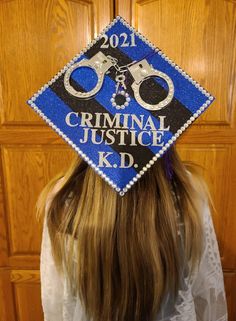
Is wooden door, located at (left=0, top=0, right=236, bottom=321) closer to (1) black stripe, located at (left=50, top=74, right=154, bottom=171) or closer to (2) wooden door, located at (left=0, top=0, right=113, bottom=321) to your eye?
(2) wooden door, located at (left=0, top=0, right=113, bottom=321)

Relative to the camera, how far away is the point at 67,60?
3.69 ft

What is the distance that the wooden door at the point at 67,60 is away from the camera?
1.07 meters

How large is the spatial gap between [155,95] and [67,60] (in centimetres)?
62

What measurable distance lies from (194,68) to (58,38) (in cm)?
52

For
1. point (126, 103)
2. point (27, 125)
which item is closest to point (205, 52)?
point (126, 103)

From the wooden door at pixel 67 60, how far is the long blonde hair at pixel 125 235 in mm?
510

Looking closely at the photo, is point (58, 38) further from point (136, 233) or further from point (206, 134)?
point (136, 233)

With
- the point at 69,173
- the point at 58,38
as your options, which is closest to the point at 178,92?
the point at 69,173

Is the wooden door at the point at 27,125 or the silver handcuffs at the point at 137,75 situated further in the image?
the wooden door at the point at 27,125

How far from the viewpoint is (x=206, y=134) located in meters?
1.17

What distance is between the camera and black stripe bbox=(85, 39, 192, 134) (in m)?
0.63

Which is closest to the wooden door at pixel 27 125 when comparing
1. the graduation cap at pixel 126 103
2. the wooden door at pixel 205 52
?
the wooden door at pixel 205 52

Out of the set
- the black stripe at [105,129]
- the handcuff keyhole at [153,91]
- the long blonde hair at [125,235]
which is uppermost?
the handcuff keyhole at [153,91]

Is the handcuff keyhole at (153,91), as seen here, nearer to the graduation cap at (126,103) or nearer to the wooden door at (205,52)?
the graduation cap at (126,103)
